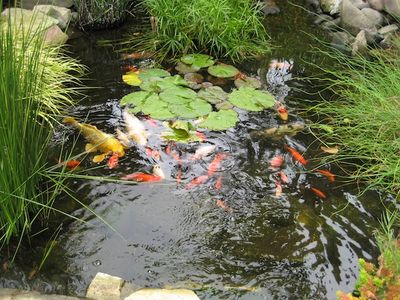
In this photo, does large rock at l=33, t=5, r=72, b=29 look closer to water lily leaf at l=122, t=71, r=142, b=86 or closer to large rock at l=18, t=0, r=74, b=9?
large rock at l=18, t=0, r=74, b=9

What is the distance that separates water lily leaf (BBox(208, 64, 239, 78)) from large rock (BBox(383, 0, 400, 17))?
1.84 metres

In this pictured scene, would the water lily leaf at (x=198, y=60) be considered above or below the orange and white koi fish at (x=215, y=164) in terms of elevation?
above

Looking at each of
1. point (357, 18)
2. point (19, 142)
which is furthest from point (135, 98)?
point (357, 18)

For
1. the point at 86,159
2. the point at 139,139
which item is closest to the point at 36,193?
the point at 86,159

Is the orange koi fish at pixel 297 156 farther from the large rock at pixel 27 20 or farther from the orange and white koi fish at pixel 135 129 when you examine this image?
the large rock at pixel 27 20

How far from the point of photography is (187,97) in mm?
3873

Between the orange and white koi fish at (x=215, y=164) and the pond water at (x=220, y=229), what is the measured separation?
28mm

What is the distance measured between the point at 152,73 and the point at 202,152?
1.11 meters

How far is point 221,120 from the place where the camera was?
12.0 ft

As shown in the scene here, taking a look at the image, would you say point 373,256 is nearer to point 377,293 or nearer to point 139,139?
point 377,293

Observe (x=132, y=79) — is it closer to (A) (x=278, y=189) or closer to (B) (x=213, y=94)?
(B) (x=213, y=94)

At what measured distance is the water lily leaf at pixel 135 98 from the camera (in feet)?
12.5

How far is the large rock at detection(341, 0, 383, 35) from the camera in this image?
5145mm

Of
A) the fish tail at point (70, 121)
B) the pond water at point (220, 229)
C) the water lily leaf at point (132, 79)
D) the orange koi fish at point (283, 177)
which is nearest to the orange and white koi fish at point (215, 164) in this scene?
the pond water at point (220, 229)
